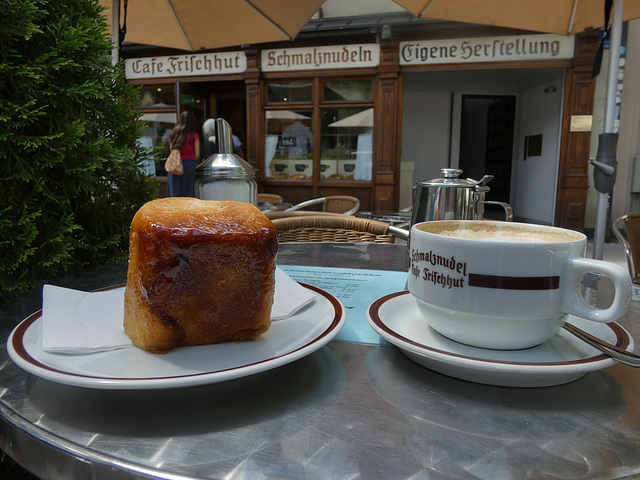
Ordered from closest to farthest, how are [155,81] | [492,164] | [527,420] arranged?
[527,420] → [155,81] → [492,164]

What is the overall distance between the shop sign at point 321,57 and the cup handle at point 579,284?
6082 mm

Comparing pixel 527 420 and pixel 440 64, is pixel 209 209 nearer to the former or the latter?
pixel 527 420

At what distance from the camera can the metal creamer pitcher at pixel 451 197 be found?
1.12 meters

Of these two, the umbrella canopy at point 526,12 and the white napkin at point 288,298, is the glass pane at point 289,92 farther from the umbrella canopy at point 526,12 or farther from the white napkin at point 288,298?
the white napkin at point 288,298

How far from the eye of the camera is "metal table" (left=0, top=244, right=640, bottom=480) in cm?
35

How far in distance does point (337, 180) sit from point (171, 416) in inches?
248

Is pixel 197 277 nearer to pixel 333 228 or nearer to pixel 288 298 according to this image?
pixel 288 298

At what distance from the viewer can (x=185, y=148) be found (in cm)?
571

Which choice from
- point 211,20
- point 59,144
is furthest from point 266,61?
point 59,144

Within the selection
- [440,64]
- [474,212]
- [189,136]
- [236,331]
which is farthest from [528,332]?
[440,64]

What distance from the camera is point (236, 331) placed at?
0.55 m

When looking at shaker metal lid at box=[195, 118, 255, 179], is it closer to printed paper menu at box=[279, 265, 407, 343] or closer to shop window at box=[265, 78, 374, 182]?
printed paper menu at box=[279, 265, 407, 343]

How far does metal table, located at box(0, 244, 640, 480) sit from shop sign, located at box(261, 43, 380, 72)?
6147 millimetres

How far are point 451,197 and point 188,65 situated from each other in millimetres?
6544
